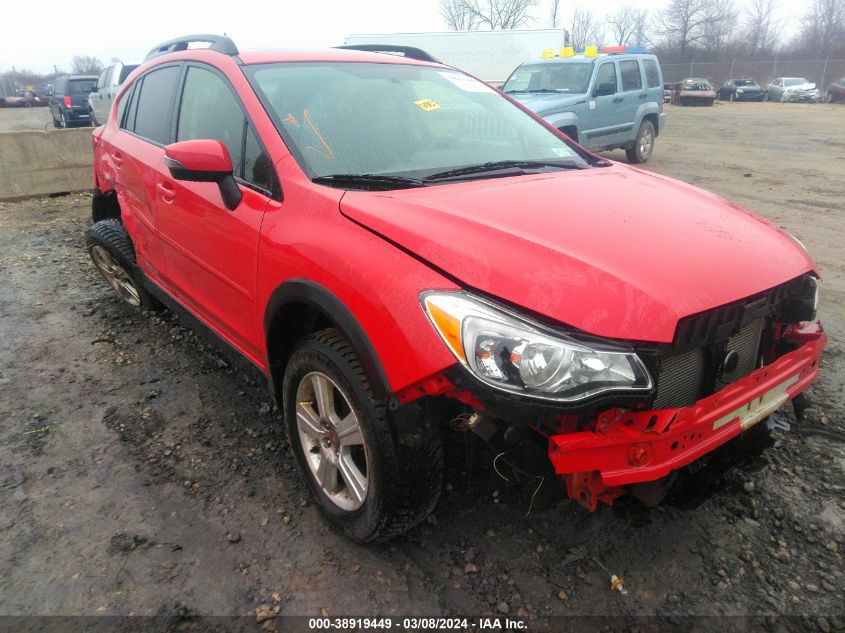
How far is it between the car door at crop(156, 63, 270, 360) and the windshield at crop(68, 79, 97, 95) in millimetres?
19717

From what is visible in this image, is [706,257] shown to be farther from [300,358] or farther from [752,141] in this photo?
[752,141]

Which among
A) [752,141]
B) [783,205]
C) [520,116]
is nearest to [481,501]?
[520,116]

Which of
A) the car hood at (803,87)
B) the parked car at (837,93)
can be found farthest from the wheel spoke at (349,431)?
the car hood at (803,87)

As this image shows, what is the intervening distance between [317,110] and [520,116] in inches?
48.1

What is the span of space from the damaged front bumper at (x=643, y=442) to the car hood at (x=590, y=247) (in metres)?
0.24

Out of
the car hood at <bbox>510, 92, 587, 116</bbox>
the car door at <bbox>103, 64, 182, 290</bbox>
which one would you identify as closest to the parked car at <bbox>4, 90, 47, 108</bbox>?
the car hood at <bbox>510, 92, 587, 116</bbox>

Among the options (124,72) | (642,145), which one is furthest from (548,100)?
(124,72)

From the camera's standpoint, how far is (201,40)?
3363mm

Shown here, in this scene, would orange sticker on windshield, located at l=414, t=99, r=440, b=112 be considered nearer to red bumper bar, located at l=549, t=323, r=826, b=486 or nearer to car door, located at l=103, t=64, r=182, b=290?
car door, located at l=103, t=64, r=182, b=290

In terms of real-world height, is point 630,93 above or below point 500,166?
above

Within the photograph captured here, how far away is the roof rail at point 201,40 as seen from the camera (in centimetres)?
293

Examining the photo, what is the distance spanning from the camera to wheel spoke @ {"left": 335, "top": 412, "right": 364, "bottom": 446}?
2064 mm

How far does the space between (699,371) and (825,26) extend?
7214cm

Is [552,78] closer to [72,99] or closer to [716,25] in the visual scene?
[72,99]
